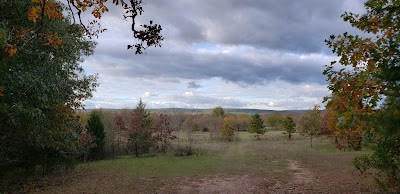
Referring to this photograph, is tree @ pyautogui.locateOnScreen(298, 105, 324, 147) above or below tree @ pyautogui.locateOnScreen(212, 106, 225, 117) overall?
below

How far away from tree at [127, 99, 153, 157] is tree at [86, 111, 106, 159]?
11.4ft

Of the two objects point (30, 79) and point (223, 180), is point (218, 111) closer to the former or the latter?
point (223, 180)

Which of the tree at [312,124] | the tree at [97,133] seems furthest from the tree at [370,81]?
the tree at [312,124]

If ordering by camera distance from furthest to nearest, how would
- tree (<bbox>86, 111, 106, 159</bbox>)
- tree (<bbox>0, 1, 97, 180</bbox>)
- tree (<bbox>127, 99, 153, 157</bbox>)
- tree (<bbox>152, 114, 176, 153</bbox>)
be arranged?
tree (<bbox>152, 114, 176, 153</bbox>) → tree (<bbox>127, 99, 153, 157</bbox>) → tree (<bbox>86, 111, 106, 159</bbox>) → tree (<bbox>0, 1, 97, 180</bbox>)

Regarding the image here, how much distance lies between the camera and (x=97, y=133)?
37.5 meters

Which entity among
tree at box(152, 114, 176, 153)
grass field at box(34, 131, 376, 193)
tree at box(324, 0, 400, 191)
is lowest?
grass field at box(34, 131, 376, 193)

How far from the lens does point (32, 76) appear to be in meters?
10.2

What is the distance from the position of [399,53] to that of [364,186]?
43.0ft

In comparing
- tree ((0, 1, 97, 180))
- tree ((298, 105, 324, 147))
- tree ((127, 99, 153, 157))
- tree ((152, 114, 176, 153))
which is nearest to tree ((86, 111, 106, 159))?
tree ((127, 99, 153, 157))

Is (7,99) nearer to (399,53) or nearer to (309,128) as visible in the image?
(399,53)

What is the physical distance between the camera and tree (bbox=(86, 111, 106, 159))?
37263mm

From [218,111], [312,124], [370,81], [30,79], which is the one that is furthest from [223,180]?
[218,111]

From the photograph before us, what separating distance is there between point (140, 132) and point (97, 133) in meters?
5.23

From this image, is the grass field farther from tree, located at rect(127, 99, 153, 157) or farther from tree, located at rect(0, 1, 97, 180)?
tree, located at rect(127, 99, 153, 157)
